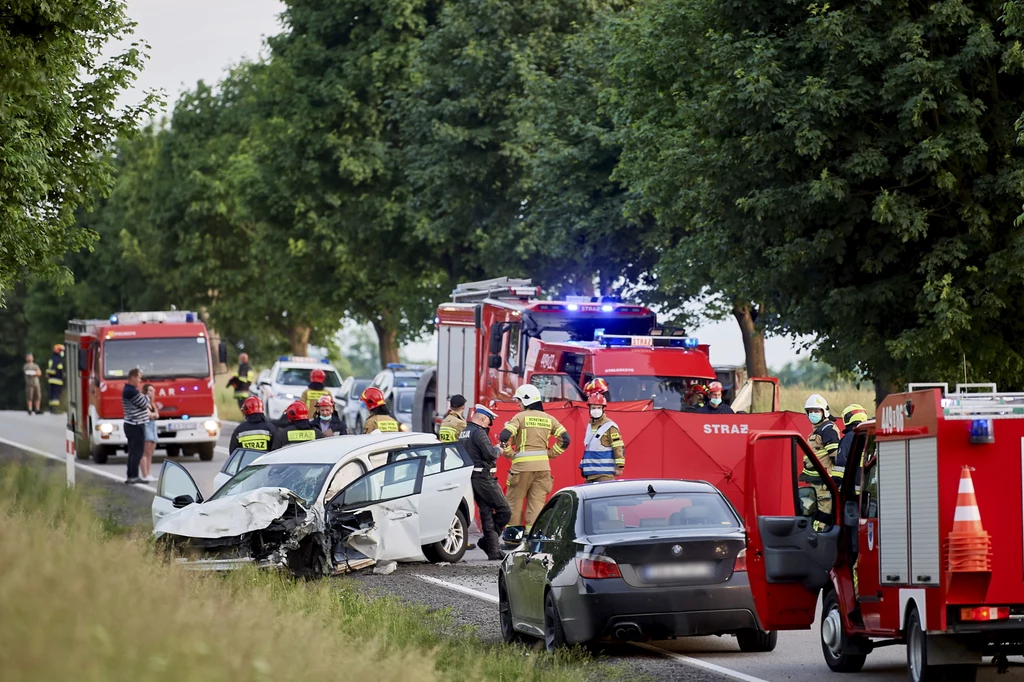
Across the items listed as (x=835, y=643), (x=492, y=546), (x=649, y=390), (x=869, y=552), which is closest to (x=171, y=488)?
(x=492, y=546)

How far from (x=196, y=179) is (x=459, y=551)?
50.5 metres

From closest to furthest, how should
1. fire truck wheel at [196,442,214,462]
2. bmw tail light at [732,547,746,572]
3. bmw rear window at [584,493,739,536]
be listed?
bmw tail light at [732,547,746,572], bmw rear window at [584,493,739,536], fire truck wheel at [196,442,214,462]

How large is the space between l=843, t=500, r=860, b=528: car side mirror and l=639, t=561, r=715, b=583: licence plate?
100 centimetres

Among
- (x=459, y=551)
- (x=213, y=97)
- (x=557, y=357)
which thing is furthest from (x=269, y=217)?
(x=459, y=551)

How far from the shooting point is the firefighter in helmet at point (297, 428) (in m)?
18.8

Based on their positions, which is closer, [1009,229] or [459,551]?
[459,551]

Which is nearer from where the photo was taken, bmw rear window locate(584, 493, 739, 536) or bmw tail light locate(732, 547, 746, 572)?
bmw tail light locate(732, 547, 746, 572)

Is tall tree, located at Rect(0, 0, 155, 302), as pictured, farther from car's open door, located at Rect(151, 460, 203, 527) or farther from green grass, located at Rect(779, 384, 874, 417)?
green grass, located at Rect(779, 384, 874, 417)

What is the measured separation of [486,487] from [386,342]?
39.4 meters

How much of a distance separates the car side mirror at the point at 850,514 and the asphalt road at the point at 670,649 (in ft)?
3.31

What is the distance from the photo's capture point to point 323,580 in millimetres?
14305

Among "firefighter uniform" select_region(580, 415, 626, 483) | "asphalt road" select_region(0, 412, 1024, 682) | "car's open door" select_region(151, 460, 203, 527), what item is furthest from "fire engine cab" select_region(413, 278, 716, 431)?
"car's open door" select_region(151, 460, 203, 527)

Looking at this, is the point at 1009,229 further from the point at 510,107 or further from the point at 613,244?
the point at 510,107

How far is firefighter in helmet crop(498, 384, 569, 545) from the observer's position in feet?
56.6
